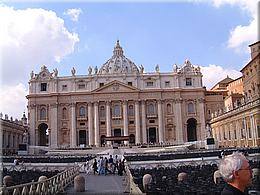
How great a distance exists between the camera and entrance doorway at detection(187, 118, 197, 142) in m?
92.2

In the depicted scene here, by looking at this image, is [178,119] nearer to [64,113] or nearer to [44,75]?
[64,113]

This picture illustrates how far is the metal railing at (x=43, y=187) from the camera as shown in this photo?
10274 millimetres

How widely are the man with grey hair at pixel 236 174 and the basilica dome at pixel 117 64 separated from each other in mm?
100184

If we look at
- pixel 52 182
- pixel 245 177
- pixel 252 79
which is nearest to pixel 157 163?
pixel 52 182

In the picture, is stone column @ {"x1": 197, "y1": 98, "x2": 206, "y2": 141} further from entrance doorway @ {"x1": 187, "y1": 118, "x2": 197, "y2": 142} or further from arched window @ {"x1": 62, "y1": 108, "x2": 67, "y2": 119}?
arched window @ {"x1": 62, "y1": 108, "x2": 67, "y2": 119}

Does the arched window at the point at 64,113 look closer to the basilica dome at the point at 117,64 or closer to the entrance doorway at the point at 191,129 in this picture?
the basilica dome at the point at 117,64

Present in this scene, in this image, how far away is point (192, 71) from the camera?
3664 inches

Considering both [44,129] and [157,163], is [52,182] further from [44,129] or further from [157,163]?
[44,129]

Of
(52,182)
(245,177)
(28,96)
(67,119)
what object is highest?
(28,96)

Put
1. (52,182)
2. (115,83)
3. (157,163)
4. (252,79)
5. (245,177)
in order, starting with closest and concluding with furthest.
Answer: (245,177)
(52,182)
(157,163)
(252,79)
(115,83)

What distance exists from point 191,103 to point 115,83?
1910 centimetres

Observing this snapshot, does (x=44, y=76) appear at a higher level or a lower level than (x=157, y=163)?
higher

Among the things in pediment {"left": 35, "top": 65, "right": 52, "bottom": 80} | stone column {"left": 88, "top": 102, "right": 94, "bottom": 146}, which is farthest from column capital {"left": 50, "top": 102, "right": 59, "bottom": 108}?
stone column {"left": 88, "top": 102, "right": 94, "bottom": 146}

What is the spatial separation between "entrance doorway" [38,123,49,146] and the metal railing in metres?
70.8
